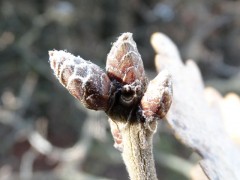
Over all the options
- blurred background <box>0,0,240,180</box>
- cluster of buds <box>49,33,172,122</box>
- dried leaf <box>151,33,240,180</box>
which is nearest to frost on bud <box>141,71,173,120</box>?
cluster of buds <box>49,33,172,122</box>

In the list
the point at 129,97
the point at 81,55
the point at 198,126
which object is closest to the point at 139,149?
the point at 129,97

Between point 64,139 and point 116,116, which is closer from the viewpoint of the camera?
point 116,116

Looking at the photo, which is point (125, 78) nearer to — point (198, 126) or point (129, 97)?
point (129, 97)

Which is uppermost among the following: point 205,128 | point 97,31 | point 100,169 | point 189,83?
point 97,31

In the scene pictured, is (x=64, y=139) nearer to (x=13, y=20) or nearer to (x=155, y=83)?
(x=13, y=20)

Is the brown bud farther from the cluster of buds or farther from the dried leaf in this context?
the dried leaf

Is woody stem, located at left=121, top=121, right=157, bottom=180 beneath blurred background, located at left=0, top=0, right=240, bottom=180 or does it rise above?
beneath

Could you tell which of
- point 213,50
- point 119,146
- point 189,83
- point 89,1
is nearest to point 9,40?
point 89,1
